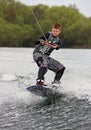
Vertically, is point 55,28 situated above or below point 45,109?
above

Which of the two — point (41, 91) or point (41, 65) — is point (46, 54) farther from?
point (41, 91)

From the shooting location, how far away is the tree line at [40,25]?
94.5 metres

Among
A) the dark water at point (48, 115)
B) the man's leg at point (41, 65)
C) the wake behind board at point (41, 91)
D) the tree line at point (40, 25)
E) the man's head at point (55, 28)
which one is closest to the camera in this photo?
the dark water at point (48, 115)

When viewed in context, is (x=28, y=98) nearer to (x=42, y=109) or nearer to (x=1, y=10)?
(x=42, y=109)

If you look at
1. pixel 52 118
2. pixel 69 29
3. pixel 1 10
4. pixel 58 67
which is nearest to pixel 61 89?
pixel 58 67

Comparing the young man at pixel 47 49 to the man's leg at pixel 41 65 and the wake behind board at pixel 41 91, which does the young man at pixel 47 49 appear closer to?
the man's leg at pixel 41 65

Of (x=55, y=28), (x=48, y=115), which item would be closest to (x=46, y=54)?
(x=55, y=28)

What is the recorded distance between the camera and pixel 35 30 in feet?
318

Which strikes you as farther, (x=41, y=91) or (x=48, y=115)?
(x=41, y=91)

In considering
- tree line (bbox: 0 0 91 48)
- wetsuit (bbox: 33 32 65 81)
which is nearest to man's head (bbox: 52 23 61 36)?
wetsuit (bbox: 33 32 65 81)

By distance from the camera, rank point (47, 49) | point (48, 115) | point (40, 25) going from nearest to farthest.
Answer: point (48, 115)
point (47, 49)
point (40, 25)

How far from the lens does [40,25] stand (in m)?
95.7

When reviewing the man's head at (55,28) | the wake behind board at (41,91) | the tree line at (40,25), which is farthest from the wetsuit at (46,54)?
the tree line at (40,25)

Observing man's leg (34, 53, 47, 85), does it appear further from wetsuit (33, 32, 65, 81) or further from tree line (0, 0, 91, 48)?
tree line (0, 0, 91, 48)
